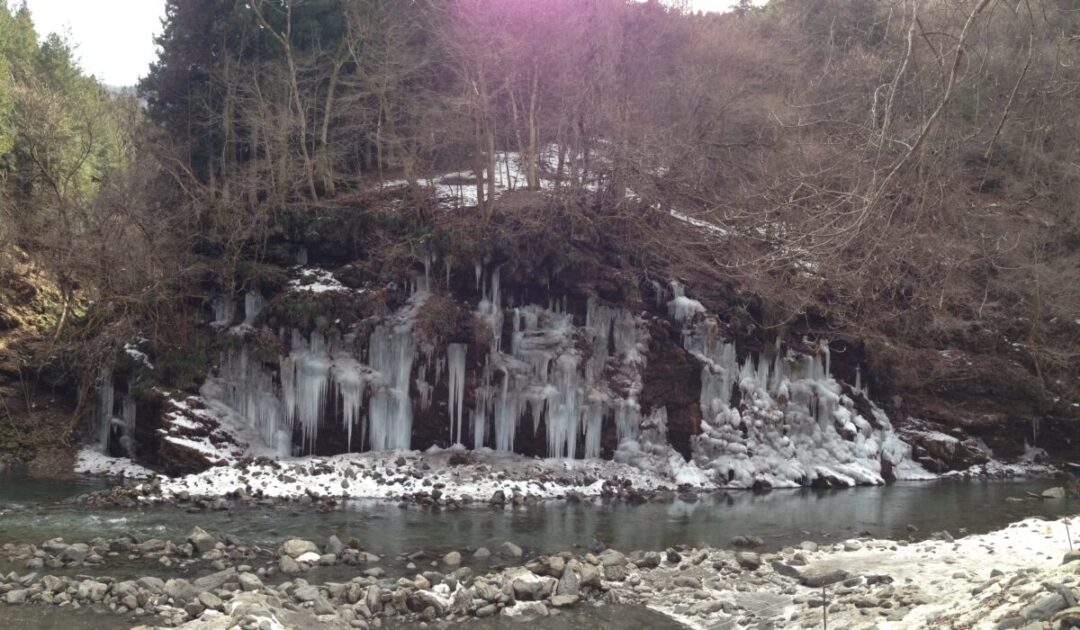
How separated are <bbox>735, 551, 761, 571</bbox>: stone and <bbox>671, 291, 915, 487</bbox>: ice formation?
7.19m

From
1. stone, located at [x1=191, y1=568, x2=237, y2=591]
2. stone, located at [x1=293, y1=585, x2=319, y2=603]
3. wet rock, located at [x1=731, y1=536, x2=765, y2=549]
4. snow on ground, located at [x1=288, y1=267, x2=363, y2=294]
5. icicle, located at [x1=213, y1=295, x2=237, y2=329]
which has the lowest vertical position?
stone, located at [x1=293, y1=585, x2=319, y2=603]

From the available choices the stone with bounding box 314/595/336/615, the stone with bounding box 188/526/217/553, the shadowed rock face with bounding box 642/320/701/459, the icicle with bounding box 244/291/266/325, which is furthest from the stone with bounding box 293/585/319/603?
the icicle with bounding box 244/291/266/325

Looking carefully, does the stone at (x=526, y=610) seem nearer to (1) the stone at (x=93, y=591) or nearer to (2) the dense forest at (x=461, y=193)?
(1) the stone at (x=93, y=591)

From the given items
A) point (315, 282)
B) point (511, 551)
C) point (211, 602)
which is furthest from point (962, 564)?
point (315, 282)

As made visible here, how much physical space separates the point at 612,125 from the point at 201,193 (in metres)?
11.4

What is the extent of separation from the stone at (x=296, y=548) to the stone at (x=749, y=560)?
Answer: 569cm

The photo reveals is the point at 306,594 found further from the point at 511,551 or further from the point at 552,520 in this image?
the point at 552,520

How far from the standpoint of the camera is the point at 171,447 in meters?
16.5

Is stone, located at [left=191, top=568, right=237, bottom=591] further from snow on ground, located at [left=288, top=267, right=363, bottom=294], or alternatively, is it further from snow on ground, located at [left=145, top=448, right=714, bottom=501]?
snow on ground, located at [left=288, top=267, right=363, bottom=294]

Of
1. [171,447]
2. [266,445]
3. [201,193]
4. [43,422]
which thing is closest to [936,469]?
[266,445]

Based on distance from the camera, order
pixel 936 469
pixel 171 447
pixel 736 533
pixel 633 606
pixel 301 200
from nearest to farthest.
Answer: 1. pixel 633 606
2. pixel 736 533
3. pixel 171 447
4. pixel 936 469
5. pixel 301 200

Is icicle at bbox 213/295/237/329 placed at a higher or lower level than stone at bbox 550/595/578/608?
higher

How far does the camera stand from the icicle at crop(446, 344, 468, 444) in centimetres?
1789

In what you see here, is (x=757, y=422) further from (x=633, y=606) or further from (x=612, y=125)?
(x=633, y=606)
